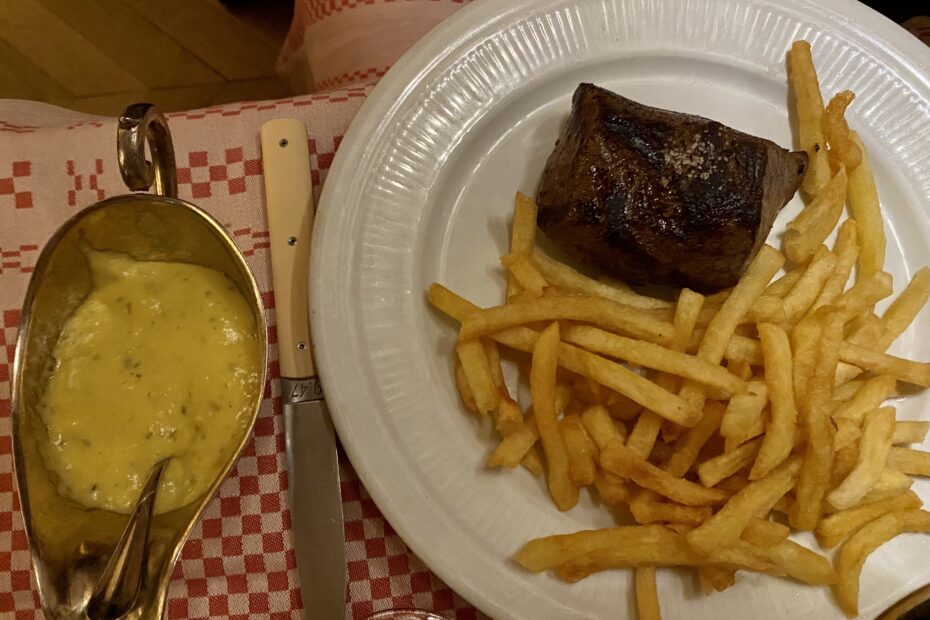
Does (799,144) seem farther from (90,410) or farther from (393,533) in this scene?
(90,410)

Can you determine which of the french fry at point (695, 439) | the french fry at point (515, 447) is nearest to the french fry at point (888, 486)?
the french fry at point (695, 439)

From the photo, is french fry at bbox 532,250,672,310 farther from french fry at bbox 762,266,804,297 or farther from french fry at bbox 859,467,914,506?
french fry at bbox 859,467,914,506

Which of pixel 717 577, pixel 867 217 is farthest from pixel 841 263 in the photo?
pixel 717 577

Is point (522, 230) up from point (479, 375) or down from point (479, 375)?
up

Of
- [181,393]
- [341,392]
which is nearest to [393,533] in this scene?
[341,392]

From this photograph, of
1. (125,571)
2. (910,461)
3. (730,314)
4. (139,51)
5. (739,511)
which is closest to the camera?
(125,571)

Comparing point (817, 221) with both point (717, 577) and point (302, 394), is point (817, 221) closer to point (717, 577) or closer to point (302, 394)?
point (717, 577)
